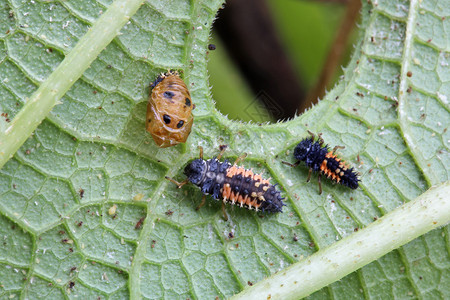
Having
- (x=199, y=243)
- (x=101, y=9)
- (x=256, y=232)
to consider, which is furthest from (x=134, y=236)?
(x=101, y=9)

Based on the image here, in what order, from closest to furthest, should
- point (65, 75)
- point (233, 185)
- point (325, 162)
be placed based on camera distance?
point (65, 75) < point (233, 185) < point (325, 162)

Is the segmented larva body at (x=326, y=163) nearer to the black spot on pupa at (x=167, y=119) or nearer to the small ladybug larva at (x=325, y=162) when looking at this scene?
the small ladybug larva at (x=325, y=162)

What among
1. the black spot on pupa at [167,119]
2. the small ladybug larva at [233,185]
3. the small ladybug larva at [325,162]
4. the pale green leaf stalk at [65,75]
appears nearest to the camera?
the pale green leaf stalk at [65,75]

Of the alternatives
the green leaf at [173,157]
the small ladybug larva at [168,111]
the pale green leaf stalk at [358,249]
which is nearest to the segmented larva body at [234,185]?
the green leaf at [173,157]

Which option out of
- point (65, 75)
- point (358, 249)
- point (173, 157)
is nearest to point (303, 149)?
point (358, 249)

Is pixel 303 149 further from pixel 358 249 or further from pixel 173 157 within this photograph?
pixel 173 157

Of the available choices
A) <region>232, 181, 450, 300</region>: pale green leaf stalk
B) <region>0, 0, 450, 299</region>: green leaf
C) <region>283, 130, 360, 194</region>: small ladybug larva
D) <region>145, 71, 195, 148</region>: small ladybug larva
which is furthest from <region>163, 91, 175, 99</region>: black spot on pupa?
<region>232, 181, 450, 300</region>: pale green leaf stalk

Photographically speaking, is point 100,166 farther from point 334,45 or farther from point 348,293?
point 334,45
